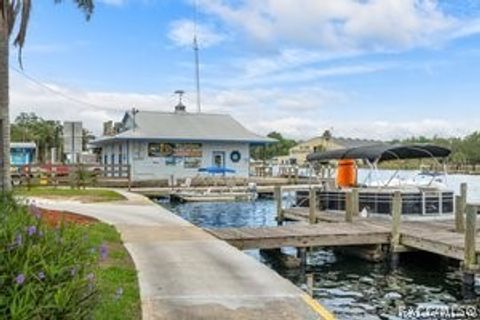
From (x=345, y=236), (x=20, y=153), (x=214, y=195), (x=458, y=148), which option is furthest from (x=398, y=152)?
(x=458, y=148)

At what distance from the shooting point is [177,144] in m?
51.4

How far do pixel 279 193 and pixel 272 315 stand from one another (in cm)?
1941

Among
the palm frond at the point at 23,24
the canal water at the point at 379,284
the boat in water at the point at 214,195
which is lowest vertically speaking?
the canal water at the point at 379,284

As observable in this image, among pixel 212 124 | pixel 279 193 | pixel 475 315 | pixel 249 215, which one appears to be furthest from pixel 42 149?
pixel 475 315

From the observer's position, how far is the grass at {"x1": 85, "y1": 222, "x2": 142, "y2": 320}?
730cm

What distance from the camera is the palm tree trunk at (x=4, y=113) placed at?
16672 millimetres

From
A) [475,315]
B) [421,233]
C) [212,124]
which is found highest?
[212,124]

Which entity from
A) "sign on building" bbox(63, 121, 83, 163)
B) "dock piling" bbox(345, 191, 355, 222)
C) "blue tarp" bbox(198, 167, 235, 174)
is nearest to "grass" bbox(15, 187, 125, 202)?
"sign on building" bbox(63, 121, 83, 163)

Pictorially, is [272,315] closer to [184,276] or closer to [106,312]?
[106,312]

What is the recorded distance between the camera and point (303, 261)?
18562mm

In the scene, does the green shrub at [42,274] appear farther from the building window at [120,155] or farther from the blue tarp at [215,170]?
the building window at [120,155]

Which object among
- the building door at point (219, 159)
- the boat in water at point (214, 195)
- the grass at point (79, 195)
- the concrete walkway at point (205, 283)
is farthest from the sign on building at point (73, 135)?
the concrete walkway at point (205, 283)

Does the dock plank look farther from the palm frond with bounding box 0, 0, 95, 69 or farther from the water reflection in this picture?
the palm frond with bounding box 0, 0, 95, 69

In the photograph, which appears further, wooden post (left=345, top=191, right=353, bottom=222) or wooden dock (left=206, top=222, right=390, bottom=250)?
wooden post (left=345, top=191, right=353, bottom=222)
